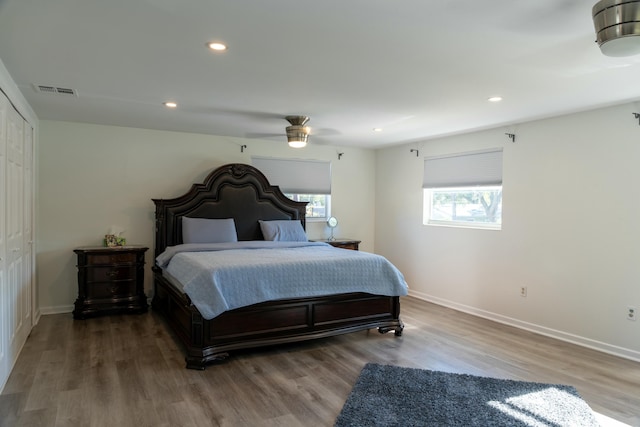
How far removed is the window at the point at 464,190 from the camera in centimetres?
498

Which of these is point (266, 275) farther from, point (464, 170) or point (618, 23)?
point (464, 170)

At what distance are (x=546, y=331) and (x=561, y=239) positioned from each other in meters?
0.97

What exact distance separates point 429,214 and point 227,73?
383cm

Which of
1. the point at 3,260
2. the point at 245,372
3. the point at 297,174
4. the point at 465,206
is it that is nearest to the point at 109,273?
the point at 3,260

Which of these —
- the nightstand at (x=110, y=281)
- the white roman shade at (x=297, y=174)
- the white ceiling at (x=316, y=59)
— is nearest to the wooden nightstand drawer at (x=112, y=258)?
the nightstand at (x=110, y=281)

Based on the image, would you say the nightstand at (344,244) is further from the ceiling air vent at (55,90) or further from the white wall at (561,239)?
the ceiling air vent at (55,90)

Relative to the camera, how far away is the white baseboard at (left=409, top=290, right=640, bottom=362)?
3705mm

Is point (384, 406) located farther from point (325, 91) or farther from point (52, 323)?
point (52, 323)

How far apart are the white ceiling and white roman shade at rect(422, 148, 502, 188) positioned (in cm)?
68

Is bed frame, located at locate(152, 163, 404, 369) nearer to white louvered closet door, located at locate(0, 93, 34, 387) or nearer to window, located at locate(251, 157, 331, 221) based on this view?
window, located at locate(251, 157, 331, 221)

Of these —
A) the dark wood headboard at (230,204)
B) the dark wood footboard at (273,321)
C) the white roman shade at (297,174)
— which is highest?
the white roman shade at (297,174)

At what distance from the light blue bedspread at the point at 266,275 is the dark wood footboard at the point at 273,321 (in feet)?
0.36

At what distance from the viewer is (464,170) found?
5301mm

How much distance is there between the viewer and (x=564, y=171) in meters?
4.21
